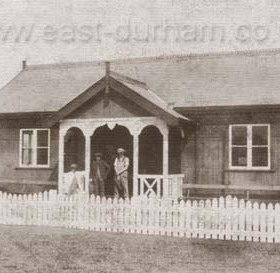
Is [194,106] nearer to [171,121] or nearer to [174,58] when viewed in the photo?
[171,121]

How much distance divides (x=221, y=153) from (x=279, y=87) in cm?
311

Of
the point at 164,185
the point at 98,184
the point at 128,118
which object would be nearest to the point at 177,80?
the point at 128,118

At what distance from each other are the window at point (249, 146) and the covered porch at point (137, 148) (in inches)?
74.5

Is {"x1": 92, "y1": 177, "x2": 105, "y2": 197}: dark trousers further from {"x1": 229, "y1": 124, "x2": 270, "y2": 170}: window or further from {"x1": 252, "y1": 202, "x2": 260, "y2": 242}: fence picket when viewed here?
{"x1": 252, "y1": 202, "x2": 260, "y2": 242}: fence picket

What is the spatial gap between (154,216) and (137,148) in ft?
15.0

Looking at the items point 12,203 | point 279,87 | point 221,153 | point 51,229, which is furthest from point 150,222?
point 279,87

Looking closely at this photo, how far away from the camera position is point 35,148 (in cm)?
2312

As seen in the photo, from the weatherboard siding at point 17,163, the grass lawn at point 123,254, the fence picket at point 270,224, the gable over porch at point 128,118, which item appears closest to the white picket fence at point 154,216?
the fence picket at point 270,224

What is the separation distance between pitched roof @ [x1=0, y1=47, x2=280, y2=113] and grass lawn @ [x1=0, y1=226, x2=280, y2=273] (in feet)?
25.6

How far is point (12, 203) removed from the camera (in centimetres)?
1711

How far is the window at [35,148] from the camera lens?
76.0ft

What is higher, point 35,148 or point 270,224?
point 35,148

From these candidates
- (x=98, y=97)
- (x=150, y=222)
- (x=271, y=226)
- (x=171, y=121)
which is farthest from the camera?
(x=98, y=97)

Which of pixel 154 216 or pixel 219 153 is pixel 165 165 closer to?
pixel 219 153
